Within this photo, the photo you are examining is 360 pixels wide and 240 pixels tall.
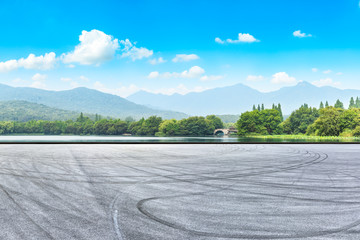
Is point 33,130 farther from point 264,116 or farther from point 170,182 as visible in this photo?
point 170,182

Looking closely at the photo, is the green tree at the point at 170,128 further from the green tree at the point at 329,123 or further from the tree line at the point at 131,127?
the green tree at the point at 329,123

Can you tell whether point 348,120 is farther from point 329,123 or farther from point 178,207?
point 178,207

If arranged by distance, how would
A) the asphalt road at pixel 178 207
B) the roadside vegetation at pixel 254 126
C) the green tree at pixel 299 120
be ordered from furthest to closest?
the green tree at pixel 299 120, the roadside vegetation at pixel 254 126, the asphalt road at pixel 178 207

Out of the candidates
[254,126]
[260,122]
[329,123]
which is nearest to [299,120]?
[260,122]

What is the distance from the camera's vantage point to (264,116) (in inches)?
4759

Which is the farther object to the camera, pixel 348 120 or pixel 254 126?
pixel 254 126

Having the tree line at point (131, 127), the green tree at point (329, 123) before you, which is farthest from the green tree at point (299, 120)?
the tree line at point (131, 127)

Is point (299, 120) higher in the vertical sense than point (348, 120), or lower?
higher

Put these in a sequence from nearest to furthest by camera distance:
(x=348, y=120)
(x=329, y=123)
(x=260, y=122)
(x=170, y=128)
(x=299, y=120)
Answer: (x=329, y=123) → (x=348, y=120) → (x=260, y=122) → (x=299, y=120) → (x=170, y=128)

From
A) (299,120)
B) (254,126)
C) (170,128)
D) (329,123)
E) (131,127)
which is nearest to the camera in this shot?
(329,123)

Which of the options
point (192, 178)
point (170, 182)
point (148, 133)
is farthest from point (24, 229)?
point (148, 133)

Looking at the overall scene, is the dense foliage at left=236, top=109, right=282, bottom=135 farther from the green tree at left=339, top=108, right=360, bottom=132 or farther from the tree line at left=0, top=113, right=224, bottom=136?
the green tree at left=339, top=108, right=360, bottom=132

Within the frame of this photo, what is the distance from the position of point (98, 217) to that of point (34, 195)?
9.67 ft

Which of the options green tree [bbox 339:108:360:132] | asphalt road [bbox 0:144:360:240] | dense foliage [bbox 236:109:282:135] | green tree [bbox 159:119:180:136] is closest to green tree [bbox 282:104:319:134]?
dense foliage [bbox 236:109:282:135]
